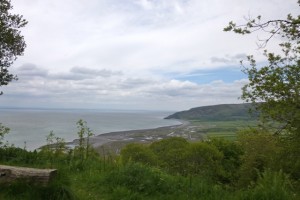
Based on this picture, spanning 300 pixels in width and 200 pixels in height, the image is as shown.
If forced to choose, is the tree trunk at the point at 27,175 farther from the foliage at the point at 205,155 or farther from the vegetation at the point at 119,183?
the foliage at the point at 205,155

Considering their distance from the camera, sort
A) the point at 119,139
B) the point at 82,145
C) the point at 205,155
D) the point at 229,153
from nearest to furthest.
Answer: the point at 82,145
the point at 205,155
the point at 229,153
the point at 119,139

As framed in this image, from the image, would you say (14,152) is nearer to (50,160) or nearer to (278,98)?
(50,160)

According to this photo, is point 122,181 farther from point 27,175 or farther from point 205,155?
point 205,155

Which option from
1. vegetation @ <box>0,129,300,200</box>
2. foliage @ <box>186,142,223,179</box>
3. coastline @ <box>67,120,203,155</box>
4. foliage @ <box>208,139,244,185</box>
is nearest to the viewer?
vegetation @ <box>0,129,300,200</box>

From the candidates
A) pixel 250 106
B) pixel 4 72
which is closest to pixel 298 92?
pixel 250 106

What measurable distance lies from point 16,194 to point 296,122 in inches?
384

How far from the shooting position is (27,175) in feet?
23.9

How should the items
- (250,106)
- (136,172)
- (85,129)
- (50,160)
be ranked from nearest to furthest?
1. (136,172)
2. (50,160)
3. (85,129)
4. (250,106)

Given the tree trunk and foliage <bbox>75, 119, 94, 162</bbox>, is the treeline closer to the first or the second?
foliage <bbox>75, 119, 94, 162</bbox>

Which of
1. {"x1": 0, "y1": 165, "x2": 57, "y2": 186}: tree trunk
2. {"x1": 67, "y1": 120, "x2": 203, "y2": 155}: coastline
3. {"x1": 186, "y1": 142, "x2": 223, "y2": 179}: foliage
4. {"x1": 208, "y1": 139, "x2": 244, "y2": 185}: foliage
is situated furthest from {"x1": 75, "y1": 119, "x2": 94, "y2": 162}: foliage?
{"x1": 67, "y1": 120, "x2": 203, "y2": 155}: coastline

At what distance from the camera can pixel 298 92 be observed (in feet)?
40.6

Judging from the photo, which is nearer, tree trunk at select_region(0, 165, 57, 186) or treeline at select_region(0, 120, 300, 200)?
treeline at select_region(0, 120, 300, 200)

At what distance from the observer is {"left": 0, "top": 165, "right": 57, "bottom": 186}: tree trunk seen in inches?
283

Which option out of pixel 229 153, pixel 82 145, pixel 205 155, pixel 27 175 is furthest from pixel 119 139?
pixel 27 175
